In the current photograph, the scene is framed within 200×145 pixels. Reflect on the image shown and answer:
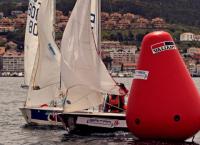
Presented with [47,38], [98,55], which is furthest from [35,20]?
[98,55]

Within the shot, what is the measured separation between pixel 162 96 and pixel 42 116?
15.5 metres

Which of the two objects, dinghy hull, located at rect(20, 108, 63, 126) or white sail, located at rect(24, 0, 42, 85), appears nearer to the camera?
dinghy hull, located at rect(20, 108, 63, 126)

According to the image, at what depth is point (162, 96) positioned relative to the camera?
87.0 ft

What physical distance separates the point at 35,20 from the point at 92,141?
52.8 feet

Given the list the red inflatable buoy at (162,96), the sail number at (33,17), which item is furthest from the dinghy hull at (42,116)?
the red inflatable buoy at (162,96)

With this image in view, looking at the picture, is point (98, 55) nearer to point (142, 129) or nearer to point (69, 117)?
point (69, 117)

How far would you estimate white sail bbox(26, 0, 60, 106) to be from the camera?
42219 mm

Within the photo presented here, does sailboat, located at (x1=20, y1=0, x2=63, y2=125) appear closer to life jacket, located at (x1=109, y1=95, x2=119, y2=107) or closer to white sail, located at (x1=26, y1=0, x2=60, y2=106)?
white sail, located at (x1=26, y1=0, x2=60, y2=106)

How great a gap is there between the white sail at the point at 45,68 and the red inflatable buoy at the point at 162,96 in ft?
50.2

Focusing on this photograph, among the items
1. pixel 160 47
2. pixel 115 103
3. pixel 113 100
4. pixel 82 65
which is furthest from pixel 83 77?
pixel 160 47

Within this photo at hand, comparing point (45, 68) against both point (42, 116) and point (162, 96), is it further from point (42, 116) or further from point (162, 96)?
point (162, 96)

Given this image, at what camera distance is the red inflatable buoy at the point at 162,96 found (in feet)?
86.7

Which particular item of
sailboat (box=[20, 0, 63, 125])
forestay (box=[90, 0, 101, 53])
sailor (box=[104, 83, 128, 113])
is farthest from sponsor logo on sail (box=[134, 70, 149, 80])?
sailboat (box=[20, 0, 63, 125])

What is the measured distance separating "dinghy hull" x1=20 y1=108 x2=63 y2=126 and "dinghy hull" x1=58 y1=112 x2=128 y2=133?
5.15m
